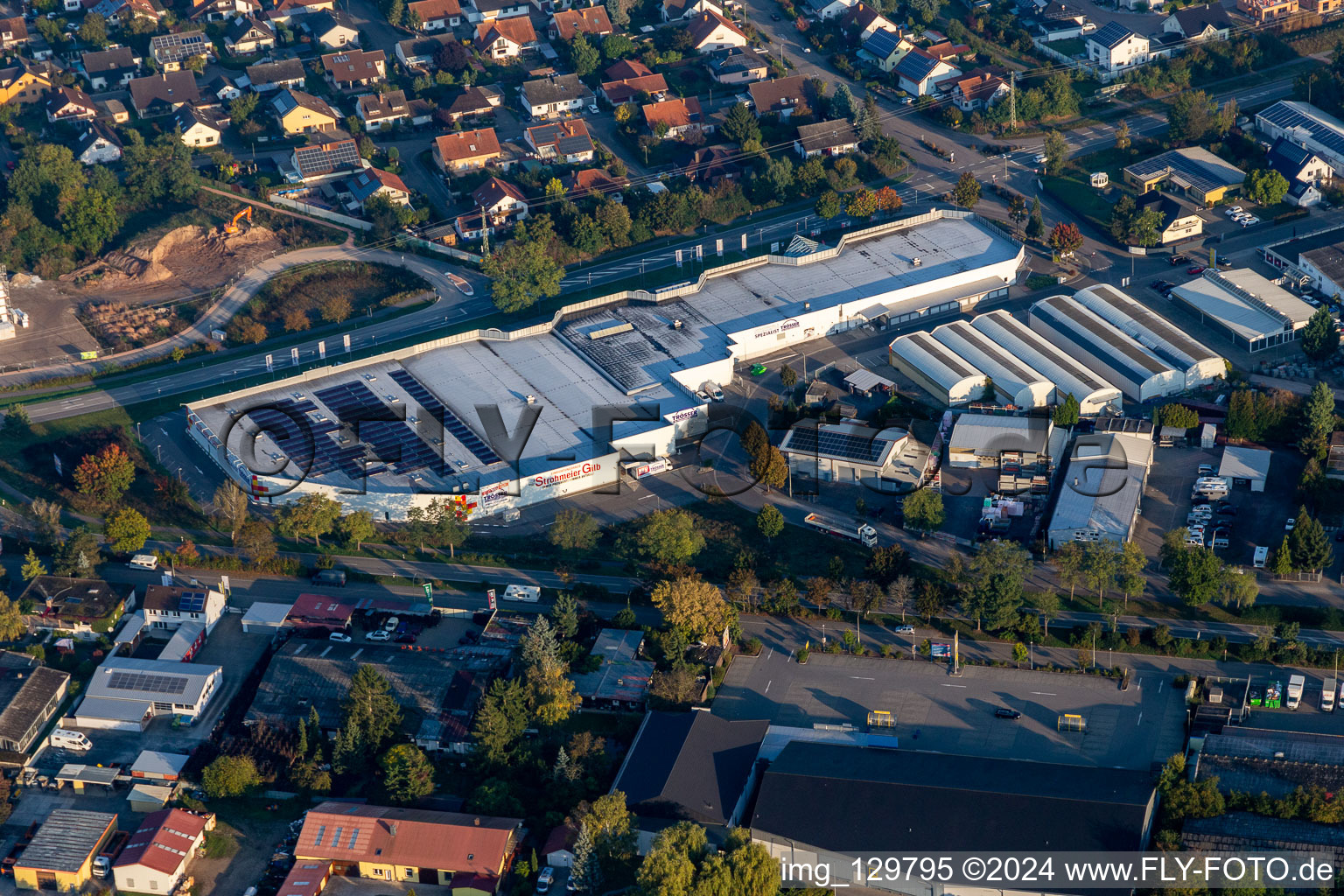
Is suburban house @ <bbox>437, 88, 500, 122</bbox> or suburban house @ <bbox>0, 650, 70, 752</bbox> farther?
suburban house @ <bbox>437, 88, 500, 122</bbox>

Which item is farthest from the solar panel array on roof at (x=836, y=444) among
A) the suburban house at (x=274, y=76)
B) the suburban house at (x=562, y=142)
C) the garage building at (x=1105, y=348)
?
the suburban house at (x=274, y=76)

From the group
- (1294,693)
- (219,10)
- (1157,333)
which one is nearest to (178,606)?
(1294,693)

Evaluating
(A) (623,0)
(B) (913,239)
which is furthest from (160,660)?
(A) (623,0)

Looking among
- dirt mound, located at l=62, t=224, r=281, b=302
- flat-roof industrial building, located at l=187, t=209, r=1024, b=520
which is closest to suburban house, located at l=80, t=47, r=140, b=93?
dirt mound, located at l=62, t=224, r=281, b=302

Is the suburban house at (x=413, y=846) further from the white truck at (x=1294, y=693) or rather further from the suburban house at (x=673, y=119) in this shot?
the suburban house at (x=673, y=119)

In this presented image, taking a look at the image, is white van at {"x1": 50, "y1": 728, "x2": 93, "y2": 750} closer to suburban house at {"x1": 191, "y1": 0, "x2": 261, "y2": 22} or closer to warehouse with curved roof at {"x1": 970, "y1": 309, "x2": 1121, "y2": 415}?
warehouse with curved roof at {"x1": 970, "y1": 309, "x2": 1121, "y2": 415}
